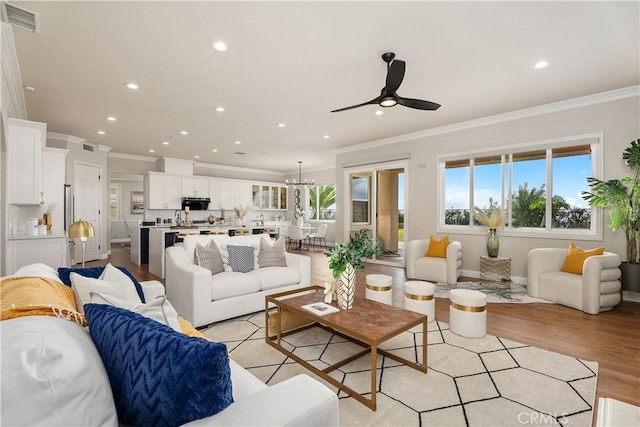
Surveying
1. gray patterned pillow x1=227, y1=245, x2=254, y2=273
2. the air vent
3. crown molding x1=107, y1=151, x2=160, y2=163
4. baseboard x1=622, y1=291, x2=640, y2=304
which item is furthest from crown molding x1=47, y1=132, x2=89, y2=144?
baseboard x1=622, y1=291, x2=640, y2=304

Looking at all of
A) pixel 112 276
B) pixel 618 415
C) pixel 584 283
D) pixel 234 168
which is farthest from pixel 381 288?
pixel 234 168

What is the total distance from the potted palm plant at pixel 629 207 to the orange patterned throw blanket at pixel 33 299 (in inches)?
A: 212

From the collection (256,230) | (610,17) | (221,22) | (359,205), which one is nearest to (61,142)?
(256,230)

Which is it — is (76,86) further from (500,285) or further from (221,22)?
(500,285)

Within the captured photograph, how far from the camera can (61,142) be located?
632 centimetres

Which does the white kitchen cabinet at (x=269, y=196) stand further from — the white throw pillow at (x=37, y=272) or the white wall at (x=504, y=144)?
the white throw pillow at (x=37, y=272)

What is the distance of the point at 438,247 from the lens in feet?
17.2

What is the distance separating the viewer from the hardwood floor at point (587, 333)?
2.17 m

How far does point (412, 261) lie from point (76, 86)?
550 centimetres

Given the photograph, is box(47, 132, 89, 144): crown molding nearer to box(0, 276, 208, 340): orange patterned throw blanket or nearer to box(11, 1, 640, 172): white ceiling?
box(11, 1, 640, 172): white ceiling

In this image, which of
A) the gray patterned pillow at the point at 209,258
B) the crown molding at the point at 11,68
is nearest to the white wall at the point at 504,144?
the gray patterned pillow at the point at 209,258

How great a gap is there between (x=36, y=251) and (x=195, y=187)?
5520mm

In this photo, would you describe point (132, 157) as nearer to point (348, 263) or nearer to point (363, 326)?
point (348, 263)

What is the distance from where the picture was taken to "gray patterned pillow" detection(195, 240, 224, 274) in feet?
11.3
